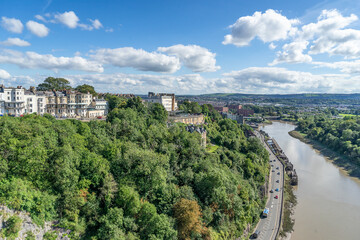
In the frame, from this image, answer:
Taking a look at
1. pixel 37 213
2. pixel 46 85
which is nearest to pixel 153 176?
pixel 37 213

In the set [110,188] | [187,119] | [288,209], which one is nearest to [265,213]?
[288,209]

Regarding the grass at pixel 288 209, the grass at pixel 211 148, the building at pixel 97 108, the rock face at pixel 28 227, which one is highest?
the building at pixel 97 108

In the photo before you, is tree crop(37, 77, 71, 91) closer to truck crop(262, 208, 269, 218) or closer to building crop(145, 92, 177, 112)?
building crop(145, 92, 177, 112)

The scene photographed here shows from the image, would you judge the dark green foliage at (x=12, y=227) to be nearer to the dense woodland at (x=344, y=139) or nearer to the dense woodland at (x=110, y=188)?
the dense woodland at (x=110, y=188)

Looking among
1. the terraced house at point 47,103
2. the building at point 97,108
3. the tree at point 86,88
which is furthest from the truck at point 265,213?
the tree at point 86,88

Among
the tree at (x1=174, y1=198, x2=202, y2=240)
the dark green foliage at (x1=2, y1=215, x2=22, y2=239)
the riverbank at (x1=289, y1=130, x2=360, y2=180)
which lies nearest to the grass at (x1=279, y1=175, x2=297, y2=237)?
the tree at (x1=174, y1=198, x2=202, y2=240)

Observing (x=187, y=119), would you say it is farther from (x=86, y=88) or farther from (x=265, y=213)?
(x=265, y=213)
